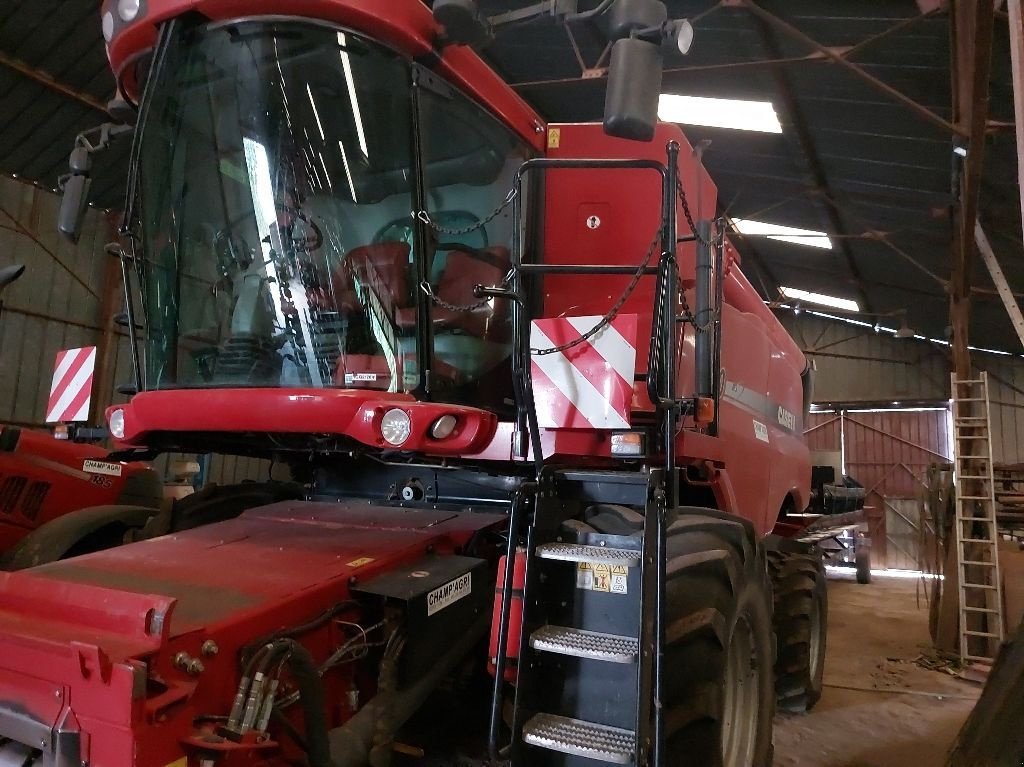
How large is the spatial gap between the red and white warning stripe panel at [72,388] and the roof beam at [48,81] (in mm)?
4207

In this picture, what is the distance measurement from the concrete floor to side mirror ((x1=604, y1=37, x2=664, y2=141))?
3.29 metres

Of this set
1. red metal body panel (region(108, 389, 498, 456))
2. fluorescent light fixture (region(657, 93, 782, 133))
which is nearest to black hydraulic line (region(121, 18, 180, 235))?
red metal body panel (region(108, 389, 498, 456))

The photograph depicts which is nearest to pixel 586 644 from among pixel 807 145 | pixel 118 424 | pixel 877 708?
pixel 118 424

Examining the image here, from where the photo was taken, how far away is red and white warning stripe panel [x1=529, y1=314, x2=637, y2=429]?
262 centimetres

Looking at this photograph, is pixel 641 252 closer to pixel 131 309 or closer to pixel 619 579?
pixel 619 579

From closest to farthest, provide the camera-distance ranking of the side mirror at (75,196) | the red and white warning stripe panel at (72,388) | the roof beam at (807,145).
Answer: the side mirror at (75,196) → the red and white warning stripe panel at (72,388) → the roof beam at (807,145)

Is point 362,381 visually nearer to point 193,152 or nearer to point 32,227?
point 193,152

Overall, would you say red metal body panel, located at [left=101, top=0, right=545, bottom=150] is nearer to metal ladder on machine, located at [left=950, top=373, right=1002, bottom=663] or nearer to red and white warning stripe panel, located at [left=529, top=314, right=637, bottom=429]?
red and white warning stripe panel, located at [left=529, top=314, right=637, bottom=429]

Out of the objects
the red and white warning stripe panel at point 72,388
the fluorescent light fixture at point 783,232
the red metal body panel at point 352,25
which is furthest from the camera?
the fluorescent light fixture at point 783,232

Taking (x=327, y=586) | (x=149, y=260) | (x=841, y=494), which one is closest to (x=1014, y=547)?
(x=841, y=494)

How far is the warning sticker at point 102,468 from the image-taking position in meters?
5.02

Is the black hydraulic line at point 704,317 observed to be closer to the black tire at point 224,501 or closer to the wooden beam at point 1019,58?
the wooden beam at point 1019,58

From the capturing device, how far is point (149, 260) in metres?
2.92

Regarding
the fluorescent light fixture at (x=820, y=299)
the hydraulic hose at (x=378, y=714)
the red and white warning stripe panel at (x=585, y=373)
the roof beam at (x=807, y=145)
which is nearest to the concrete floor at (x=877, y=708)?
the hydraulic hose at (x=378, y=714)
